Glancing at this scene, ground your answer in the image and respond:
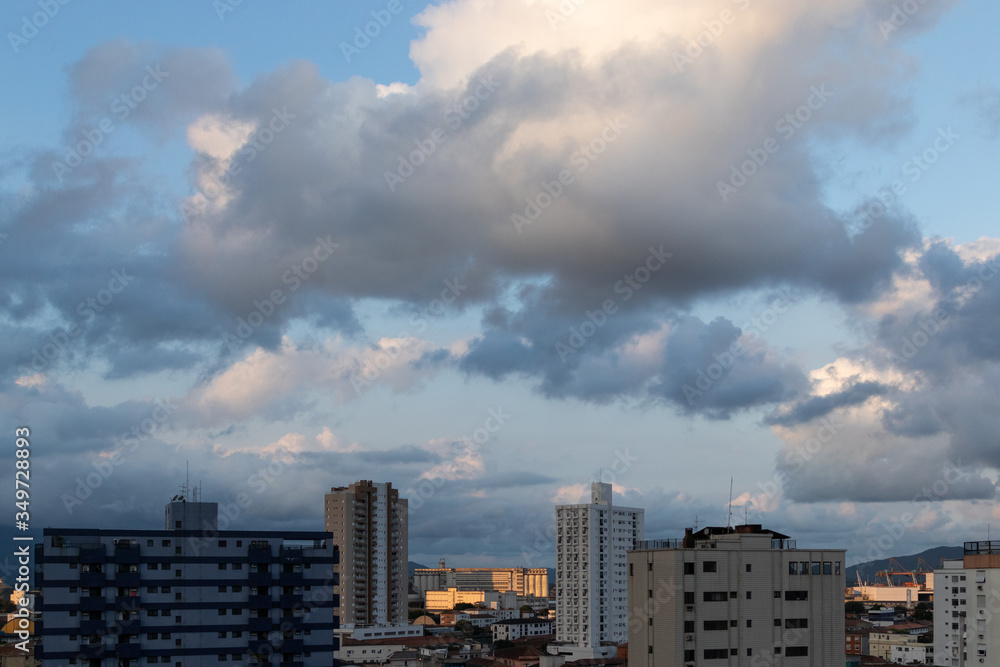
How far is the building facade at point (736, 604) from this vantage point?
243 ft

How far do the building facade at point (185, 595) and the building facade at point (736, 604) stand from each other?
3204cm

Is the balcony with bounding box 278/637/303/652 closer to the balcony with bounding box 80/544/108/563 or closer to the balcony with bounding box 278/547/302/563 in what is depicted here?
the balcony with bounding box 278/547/302/563

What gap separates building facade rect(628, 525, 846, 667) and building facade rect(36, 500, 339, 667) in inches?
1261

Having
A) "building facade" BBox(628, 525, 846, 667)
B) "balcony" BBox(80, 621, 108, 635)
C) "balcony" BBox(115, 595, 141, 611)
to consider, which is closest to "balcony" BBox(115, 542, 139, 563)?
"balcony" BBox(115, 595, 141, 611)

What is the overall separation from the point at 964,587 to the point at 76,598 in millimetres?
114559

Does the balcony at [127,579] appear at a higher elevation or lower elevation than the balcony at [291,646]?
higher

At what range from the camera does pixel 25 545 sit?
65.2 meters

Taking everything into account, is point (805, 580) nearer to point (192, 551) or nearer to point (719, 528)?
point (719, 528)

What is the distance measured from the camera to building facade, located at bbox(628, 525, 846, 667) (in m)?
73.9

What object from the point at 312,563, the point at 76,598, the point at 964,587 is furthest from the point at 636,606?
the point at 964,587

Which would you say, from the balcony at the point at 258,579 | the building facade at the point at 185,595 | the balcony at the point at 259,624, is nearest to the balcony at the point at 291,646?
the building facade at the point at 185,595

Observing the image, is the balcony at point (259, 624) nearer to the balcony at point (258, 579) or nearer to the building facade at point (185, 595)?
the building facade at point (185, 595)

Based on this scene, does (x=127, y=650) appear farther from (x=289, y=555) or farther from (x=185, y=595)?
(x=289, y=555)

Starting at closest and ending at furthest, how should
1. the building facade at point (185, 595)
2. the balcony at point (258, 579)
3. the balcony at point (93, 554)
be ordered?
the building facade at point (185, 595), the balcony at point (93, 554), the balcony at point (258, 579)
